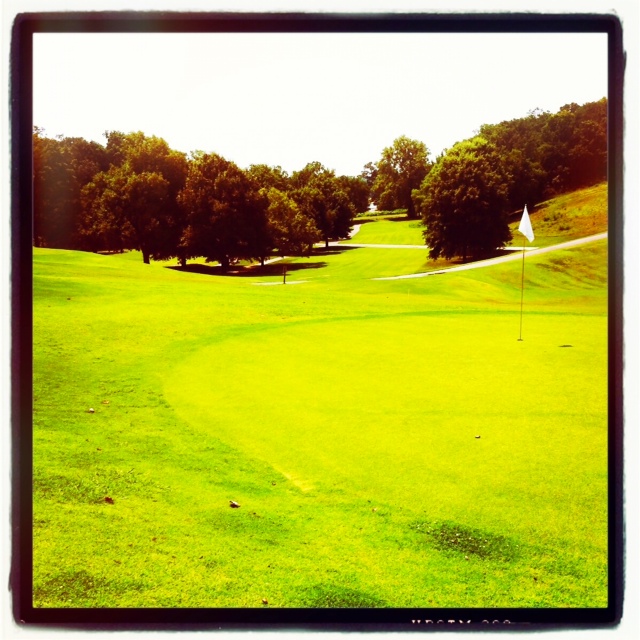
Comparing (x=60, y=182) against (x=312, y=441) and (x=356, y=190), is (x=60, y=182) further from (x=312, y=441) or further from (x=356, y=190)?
(x=312, y=441)

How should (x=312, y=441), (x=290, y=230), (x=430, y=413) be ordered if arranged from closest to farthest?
1. (x=312, y=441)
2. (x=430, y=413)
3. (x=290, y=230)

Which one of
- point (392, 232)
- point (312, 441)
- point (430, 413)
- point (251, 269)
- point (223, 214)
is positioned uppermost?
point (223, 214)

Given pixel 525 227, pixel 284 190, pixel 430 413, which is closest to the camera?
pixel 430 413

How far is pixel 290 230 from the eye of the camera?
495 centimetres

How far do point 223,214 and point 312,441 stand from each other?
2076 mm

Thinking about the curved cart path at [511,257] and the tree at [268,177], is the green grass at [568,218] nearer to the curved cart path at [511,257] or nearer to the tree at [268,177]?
the curved cart path at [511,257]

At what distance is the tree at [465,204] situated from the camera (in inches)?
169

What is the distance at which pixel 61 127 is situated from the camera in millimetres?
3633

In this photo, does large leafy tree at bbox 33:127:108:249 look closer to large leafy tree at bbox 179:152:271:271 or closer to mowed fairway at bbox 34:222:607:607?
mowed fairway at bbox 34:222:607:607

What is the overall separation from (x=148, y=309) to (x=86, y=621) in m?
2.49

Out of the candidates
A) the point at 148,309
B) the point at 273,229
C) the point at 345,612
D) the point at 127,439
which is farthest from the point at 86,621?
the point at 273,229

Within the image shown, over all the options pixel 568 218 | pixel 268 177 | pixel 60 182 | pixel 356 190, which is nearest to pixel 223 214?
pixel 268 177

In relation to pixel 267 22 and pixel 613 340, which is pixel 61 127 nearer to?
pixel 267 22

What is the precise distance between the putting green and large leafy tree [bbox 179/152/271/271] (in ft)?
2.66
